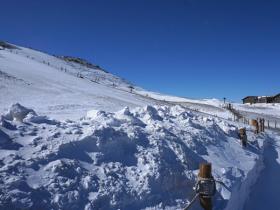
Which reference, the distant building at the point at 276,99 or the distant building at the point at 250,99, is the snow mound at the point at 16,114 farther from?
the distant building at the point at 250,99

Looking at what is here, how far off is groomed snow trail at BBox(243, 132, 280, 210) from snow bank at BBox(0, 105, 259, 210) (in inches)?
49.4

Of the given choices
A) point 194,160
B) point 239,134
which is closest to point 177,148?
point 194,160

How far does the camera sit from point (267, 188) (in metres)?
13.0

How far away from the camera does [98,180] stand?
7484 mm

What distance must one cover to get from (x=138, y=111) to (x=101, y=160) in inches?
184

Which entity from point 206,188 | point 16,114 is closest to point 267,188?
point 206,188

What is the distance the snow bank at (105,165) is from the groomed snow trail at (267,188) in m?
1.25

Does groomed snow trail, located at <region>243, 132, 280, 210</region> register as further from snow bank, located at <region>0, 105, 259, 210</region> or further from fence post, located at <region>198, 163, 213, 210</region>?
fence post, located at <region>198, 163, 213, 210</region>

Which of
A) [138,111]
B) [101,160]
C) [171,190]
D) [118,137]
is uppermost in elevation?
[138,111]

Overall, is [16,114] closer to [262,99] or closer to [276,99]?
[276,99]

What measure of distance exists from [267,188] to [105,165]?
771 cm

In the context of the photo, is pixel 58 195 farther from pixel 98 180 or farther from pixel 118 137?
pixel 118 137

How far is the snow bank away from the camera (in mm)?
6691

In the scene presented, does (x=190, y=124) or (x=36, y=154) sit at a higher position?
(x=190, y=124)
